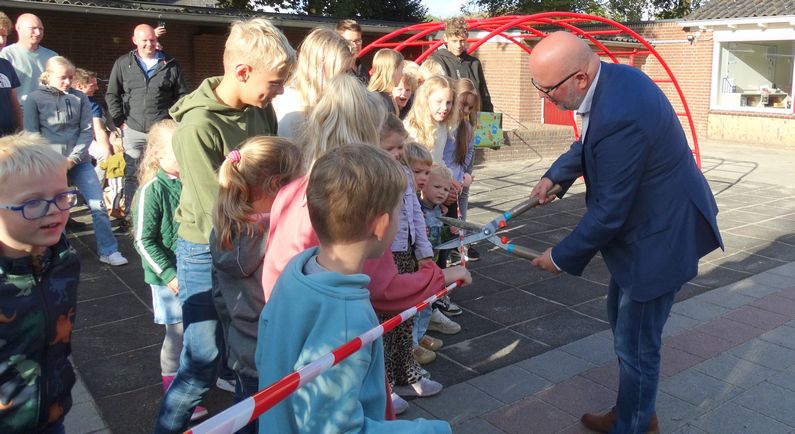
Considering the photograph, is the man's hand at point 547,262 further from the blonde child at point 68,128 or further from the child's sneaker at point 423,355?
the blonde child at point 68,128

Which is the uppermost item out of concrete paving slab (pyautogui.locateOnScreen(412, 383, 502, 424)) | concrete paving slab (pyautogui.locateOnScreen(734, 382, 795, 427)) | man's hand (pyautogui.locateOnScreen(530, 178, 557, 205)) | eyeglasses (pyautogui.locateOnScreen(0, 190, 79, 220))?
eyeglasses (pyautogui.locateOnScreen(0, 190, 79, 220))

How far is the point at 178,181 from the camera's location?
3.53m

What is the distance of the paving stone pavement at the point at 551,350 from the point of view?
12.0 feet

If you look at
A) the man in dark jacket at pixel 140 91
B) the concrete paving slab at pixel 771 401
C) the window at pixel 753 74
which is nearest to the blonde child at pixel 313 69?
the concrete paving slab at pixel 771 401

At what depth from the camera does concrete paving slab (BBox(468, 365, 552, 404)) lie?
12.7ft

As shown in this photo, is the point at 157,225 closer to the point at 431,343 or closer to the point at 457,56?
the point at 431,343

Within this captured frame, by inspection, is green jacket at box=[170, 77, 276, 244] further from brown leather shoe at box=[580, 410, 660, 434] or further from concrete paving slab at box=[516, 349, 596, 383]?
concrete paving slab at box=[516, 349, 596, 383]

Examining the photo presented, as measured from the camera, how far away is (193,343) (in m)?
3.06

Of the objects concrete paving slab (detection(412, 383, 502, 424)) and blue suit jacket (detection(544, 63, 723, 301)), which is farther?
concrete paving slab (detection(412, 383, 502, 424))

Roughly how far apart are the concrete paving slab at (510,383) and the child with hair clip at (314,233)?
134cm

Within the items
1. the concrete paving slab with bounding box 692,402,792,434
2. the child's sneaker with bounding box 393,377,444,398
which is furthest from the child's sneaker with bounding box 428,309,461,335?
the concrete paving slab with bounding box 692,402,792,434

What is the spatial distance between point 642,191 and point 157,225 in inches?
90.8

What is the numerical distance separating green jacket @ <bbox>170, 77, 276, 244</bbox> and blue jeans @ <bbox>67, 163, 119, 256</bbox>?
12.0ft

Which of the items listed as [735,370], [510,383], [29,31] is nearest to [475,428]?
[510,383]
